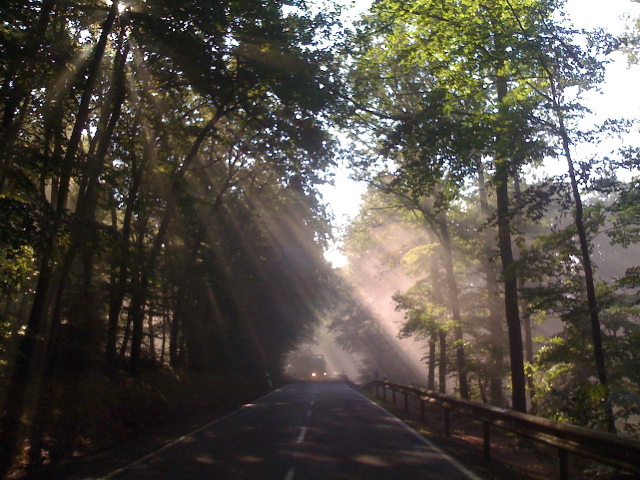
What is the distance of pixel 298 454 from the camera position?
10.8 m

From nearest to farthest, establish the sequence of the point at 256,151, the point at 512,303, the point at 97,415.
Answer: the point at 97,415 → the point at 512,303 → the point at 256,151

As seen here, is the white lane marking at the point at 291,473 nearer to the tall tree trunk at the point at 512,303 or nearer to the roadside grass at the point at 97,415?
the roadside grass at the point at 97,415

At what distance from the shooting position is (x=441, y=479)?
8414mm

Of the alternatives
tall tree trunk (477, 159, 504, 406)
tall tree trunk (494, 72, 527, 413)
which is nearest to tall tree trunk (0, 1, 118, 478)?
tall tree trunk (494, 72, 527, 413)

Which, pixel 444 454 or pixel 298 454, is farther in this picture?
pixel 444 454

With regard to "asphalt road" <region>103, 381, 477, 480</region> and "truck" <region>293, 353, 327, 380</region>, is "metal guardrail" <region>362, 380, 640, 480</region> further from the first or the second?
"truck" <region>293, 353, 327, 380</region>

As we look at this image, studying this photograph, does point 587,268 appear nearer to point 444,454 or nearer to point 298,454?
point 444,454

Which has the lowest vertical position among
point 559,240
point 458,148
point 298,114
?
point 559,240

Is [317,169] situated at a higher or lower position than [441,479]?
higher

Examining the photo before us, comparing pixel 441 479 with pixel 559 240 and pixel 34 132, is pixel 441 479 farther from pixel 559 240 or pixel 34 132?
pixel 34 132

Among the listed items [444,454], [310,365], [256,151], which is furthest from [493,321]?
[310,365]

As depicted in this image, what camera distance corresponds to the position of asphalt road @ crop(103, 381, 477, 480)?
8844 millimetres

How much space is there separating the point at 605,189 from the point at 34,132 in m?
13.0

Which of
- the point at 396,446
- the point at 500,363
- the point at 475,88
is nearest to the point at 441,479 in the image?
the point at 396,446
